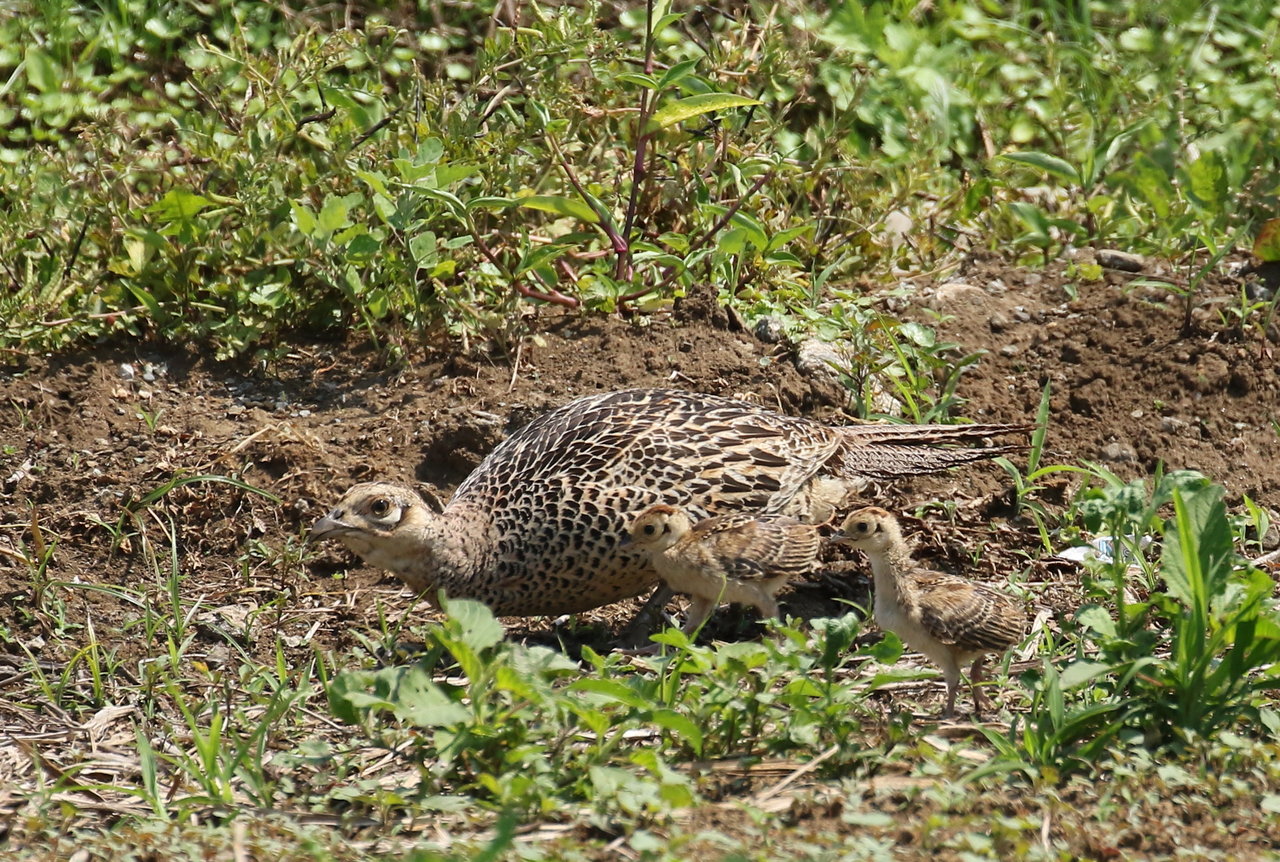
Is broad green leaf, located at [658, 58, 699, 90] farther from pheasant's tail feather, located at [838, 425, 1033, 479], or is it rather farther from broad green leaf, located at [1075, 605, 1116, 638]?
broad green leaf, located at [1075, 605, 1116, 638]

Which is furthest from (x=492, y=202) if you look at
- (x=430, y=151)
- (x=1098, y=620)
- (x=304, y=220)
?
(x=1098, y=620)

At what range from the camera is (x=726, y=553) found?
5176 millimetres

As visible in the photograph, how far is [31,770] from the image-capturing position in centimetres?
457

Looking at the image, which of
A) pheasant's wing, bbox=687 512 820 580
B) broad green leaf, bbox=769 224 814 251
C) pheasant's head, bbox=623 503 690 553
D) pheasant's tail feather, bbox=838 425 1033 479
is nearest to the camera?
pheasant's wing, bbox=687 512 820 580

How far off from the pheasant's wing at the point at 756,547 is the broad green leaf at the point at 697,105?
173cm

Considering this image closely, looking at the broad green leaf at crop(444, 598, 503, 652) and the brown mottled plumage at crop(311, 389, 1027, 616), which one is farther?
the brown mottled plumage at crop(311, 389, 1027, 616)

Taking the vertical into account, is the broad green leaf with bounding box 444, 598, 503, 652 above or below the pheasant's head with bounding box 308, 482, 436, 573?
above

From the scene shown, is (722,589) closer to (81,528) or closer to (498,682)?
(498,682)

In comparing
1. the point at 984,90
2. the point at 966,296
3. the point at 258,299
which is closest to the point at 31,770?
the point at 258,299

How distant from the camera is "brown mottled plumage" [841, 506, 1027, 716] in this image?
4.62 m

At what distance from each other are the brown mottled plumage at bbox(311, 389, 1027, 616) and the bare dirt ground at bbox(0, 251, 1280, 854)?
0.91 feet

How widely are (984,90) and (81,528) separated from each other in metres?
5.57

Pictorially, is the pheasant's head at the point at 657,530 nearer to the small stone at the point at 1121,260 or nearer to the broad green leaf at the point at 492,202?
the broad green leaf at the point at 492,202

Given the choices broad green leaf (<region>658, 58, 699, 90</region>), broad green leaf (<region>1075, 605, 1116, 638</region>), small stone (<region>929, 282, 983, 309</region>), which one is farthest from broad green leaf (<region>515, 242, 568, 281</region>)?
broad green leaf (<region>1075, 605, 1116, 638</region>)
